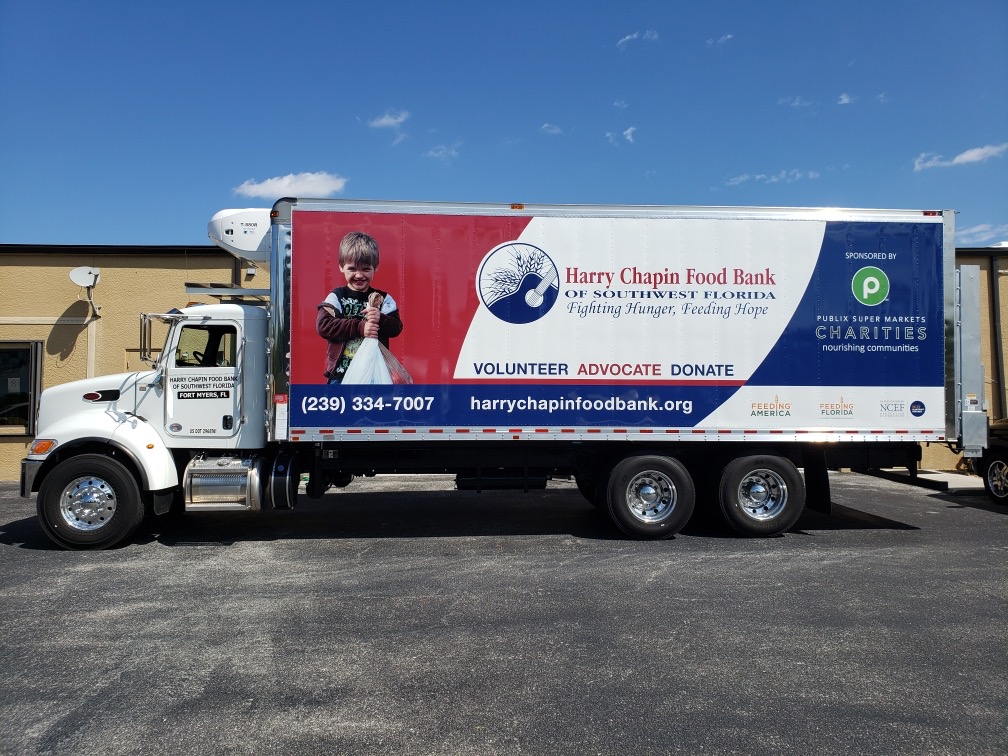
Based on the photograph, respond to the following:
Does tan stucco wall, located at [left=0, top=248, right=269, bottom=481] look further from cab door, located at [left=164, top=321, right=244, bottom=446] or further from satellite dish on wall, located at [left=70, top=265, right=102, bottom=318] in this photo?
cab door, located at [left=164, top=321, right=244, bottom=446]

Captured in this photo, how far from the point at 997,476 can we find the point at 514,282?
8.14 metres

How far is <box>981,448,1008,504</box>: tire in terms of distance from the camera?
32.4ft

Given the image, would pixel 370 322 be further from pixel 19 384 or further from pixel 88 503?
pixel 19 384

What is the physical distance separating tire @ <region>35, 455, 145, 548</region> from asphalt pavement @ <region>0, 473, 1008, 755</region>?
0.22m

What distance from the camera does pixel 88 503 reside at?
7.13 metres

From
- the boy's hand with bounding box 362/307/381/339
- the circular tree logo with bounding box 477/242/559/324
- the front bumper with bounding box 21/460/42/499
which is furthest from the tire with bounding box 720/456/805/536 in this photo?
the front bumper with bounding box 21/460/42/499

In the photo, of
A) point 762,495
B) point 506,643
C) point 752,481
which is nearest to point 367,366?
point 506,643

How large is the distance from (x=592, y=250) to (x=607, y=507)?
292 cm

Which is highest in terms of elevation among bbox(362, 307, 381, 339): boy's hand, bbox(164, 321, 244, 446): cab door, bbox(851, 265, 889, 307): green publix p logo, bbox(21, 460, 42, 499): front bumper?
bbox(851, 265, 889, 307): green publix p logo

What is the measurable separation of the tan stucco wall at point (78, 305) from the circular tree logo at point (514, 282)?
23.4 feet

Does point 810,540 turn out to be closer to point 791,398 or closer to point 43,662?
point 791,398

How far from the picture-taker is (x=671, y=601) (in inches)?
215

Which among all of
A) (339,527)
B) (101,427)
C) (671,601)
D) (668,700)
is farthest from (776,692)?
(101,427)

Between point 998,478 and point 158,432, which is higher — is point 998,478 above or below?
below
